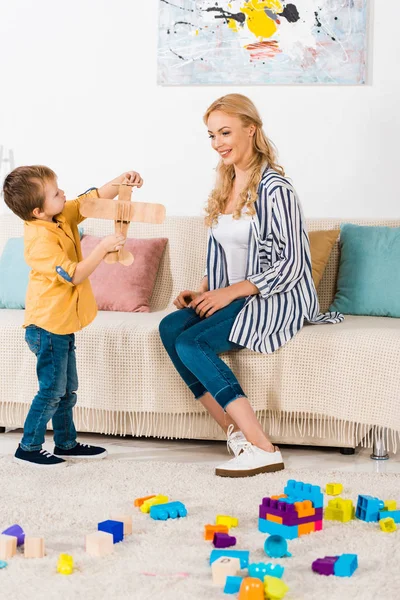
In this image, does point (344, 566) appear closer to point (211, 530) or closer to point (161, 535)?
point (211, 530)

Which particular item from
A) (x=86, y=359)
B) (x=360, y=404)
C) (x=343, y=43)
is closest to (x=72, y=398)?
(x=86, y=359)

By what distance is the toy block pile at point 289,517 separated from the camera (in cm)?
183

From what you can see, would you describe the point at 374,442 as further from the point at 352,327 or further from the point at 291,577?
the point at 291,577

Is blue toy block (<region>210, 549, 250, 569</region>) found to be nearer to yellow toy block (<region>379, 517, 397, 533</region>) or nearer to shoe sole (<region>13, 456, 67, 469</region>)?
yellow toy block (<region>379, 517, 397, 533</region>)

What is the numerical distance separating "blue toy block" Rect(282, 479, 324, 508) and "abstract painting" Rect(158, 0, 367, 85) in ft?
6.27

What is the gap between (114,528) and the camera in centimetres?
178

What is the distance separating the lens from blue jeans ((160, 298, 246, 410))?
2439 mm

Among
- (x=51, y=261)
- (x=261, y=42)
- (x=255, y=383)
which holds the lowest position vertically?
(x=255, y=383)

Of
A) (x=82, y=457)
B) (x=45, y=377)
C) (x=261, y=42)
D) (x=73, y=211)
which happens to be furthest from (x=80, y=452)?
(x=261, y=42)

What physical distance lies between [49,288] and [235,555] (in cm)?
102

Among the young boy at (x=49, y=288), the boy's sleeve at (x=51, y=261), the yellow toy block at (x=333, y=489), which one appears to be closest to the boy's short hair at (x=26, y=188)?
the young boy at (x=49, y=288)

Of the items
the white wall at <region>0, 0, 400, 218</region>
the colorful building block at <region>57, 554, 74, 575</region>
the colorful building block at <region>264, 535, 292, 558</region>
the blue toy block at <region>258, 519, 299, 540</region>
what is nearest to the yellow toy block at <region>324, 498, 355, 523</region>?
the blue toy block at <region>258, 519, 299, 540</region>

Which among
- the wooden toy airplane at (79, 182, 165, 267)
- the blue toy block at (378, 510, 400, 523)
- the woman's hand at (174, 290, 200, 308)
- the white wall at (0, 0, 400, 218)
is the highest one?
the white wall at (0, 0, 400, 218)

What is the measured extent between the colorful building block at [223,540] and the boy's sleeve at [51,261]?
2.91ft
